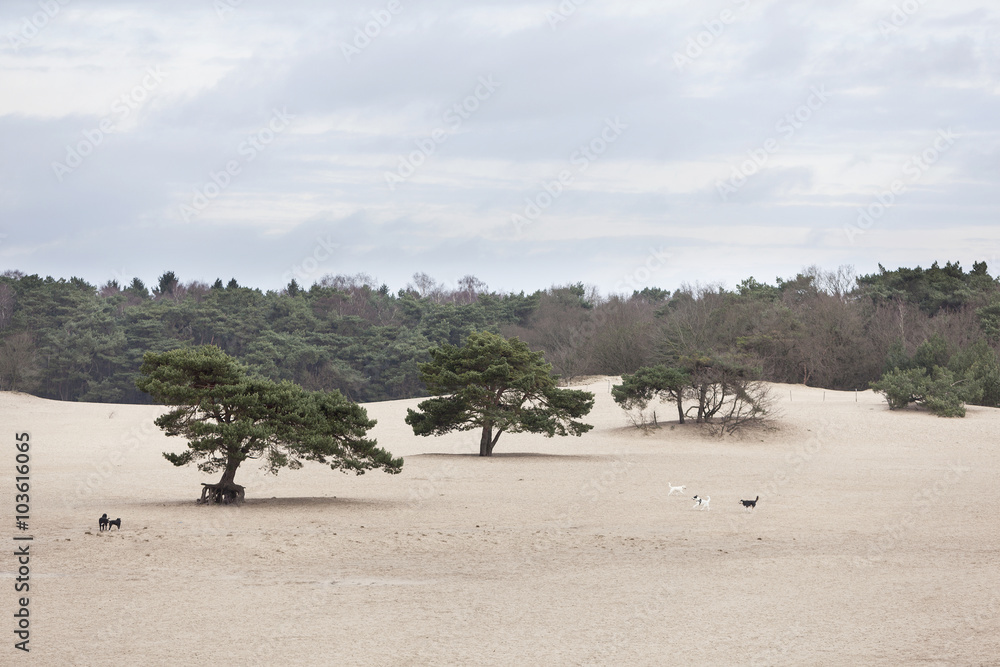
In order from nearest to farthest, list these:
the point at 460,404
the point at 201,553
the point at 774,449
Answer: the point at 201,553 < the point at 460,404 < the point at 774,449

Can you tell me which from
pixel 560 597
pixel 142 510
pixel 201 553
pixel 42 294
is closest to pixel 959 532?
pixel 560 597

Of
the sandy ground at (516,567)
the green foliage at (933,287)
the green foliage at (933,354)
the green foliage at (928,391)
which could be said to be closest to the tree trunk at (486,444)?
the sandy ground at (516,567)

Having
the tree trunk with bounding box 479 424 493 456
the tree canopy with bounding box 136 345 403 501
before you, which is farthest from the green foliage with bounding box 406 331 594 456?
the tree canopy with bounding box 136 345 403 501

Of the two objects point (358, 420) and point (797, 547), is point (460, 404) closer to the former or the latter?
point (358, 420)

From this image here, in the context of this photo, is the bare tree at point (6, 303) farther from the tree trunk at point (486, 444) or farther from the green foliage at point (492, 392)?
the tree trunk at point (486, 444)

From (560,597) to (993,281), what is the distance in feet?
204

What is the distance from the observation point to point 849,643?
9445 millimetres

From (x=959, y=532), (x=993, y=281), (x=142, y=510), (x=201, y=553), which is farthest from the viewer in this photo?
(x=993, y=281)

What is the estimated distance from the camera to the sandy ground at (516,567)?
366 inches

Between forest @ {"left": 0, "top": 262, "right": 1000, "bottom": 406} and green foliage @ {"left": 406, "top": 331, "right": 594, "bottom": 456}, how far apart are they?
19.9 metres

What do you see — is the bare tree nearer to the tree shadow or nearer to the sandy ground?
the sandy ground

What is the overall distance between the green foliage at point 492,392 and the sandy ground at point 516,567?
83.0 inches

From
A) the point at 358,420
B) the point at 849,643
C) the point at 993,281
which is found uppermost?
the point at 993,281

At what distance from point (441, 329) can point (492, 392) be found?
145ft
